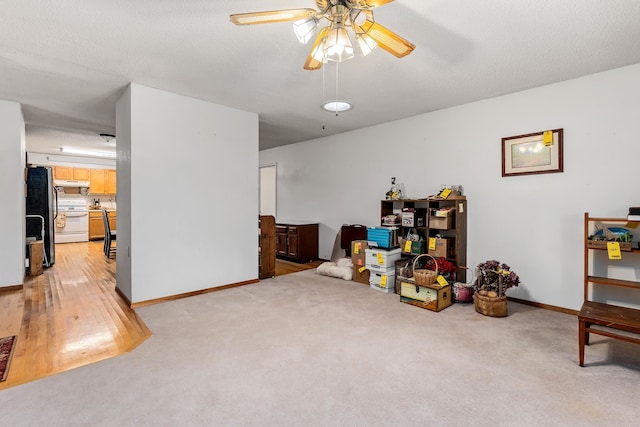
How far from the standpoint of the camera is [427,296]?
134 inches

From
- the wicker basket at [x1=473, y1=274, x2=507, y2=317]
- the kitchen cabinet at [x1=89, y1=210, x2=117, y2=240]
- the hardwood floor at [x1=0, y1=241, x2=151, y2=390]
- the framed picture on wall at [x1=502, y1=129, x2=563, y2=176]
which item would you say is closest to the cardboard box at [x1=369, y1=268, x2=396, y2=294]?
the wicker basket at [x1=473, y1=274, x2=507, y2=317]

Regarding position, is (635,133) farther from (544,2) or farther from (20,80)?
(20,80)

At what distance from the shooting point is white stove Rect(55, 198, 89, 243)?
27.7ft

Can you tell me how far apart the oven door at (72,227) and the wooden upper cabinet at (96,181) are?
2.34ft

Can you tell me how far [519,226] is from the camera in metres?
3.60

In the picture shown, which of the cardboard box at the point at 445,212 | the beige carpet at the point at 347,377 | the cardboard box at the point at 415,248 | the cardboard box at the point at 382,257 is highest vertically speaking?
the cardboard box at the point at 445,212

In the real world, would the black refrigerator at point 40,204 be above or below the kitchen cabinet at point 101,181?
below

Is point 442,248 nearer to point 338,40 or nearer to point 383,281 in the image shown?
point 383,281

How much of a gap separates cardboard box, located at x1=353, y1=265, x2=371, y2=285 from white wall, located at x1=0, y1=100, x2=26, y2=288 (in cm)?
460

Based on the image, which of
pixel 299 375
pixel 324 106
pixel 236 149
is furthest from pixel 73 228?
pixel 299 375

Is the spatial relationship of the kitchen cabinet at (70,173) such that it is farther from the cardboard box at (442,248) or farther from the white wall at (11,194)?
the cardboard box at (442,248)

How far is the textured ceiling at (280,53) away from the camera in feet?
6.88

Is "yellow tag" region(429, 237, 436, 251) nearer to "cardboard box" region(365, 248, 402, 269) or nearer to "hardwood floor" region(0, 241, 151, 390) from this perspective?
"cardboard box" region(365, 248, 402, 269)

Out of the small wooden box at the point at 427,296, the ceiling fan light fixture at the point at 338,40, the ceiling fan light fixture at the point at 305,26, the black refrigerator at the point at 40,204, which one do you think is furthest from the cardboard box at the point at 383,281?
the black refrigerator at the point at 40,204
